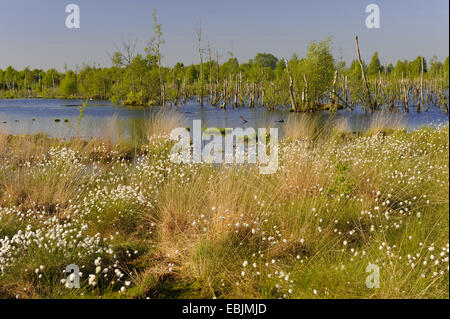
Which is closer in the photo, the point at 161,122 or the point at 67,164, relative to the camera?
the point at 67,164

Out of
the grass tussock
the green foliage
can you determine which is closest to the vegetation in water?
the green foliage

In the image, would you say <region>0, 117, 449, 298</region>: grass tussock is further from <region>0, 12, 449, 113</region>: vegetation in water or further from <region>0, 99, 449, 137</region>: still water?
<region>0, 12, 449, 113</region>: vegetation in water

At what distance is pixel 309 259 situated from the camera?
394 centimetres

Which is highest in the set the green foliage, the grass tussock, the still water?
the green foliage

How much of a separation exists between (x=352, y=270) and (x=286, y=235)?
995 mm

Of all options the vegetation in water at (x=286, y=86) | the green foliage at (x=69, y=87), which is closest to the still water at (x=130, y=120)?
the vegetation in water at (x=286, y=86)

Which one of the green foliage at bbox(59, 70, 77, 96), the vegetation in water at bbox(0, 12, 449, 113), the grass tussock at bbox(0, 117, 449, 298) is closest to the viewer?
the grass tussock at bbox(0, 117, 449, 298)

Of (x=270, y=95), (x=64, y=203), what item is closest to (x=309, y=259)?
(x=64, y=203)

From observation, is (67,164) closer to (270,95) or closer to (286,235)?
(286,235)

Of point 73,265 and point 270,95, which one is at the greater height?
point 270,95

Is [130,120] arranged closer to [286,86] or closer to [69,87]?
[286,86]

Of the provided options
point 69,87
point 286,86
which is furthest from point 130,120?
point 69,87

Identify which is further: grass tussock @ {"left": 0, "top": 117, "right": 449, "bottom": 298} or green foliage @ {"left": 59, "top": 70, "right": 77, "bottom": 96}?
green foliage @ {"left": 59, "top": 70, "right": 77, "bottom": 96}
